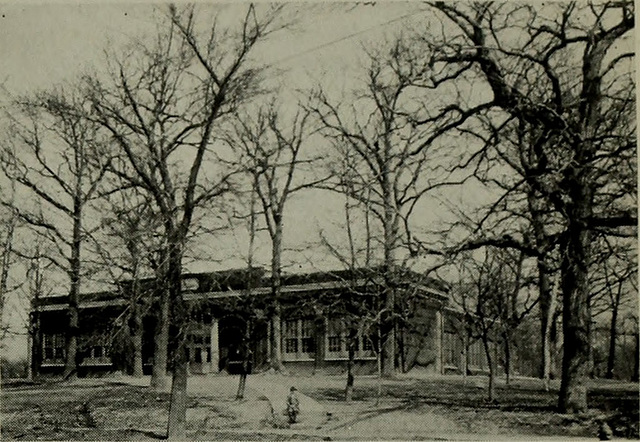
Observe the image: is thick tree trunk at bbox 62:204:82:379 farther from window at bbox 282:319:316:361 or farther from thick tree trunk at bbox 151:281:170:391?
window at bbox 282:319:316:361

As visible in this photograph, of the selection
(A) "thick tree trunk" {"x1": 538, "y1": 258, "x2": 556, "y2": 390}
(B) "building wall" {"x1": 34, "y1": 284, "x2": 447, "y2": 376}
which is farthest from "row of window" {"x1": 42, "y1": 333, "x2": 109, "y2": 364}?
(A) "thick tree trunk" {"x1": 538, "y1": 258, "x2": 556, "y2": 390}

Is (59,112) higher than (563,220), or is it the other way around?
(59,112)

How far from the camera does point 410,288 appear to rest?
384 inches

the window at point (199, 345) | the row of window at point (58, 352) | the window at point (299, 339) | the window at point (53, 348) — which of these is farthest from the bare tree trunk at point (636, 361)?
the window at point (53, 348)

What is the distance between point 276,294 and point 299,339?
2558 mm

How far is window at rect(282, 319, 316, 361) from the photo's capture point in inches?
653

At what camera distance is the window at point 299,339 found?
1659 cm

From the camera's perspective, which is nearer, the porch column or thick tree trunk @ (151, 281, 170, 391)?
thick tree trunk @ (151, 281, 170, 391)

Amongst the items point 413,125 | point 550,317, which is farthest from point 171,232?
point 550,317

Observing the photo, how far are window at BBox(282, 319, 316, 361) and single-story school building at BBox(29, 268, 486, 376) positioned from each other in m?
0.03

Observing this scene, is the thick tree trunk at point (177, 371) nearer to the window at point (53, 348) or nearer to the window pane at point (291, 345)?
the window pane at point (291, 345)

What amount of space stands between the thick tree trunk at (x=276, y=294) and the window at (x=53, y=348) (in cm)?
863

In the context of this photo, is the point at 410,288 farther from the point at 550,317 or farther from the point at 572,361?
the point at 550,317

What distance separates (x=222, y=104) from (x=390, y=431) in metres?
5.05
